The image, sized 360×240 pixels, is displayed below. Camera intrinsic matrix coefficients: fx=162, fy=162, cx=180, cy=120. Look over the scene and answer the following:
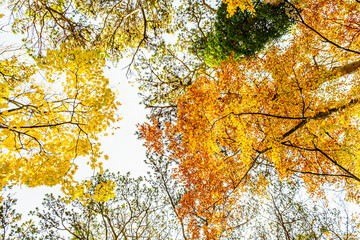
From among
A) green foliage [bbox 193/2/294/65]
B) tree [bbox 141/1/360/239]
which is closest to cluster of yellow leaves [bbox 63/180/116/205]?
tree [bbox 141/1/360/239]

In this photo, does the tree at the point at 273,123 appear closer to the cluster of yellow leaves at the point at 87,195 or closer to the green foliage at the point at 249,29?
the green foliage at the point at 249,29

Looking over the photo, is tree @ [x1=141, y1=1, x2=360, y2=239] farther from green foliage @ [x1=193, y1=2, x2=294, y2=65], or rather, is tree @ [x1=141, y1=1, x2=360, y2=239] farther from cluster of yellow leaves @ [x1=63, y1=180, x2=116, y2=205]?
cluster of yellow leaves @ [x1=63, y1=180, x2=116, y2=205]

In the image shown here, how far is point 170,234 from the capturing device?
10.9 metres

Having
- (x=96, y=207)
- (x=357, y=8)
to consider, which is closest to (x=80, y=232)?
(x=96, y=207)

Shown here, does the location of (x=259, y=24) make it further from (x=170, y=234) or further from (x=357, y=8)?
(x=170, y=234)

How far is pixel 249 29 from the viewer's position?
7.32 m

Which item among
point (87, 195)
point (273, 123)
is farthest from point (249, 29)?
point (87, 195)

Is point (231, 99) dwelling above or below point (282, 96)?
above

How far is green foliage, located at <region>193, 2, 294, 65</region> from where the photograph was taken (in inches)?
275

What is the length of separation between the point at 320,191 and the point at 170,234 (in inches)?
362

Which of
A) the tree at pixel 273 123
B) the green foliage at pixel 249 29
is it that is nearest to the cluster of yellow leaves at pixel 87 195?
the tree at pixel 273 123

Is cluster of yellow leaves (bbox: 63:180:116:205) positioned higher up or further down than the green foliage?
further down

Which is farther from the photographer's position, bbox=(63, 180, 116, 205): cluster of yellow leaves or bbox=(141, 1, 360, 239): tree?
bbox=(141, 1, 360, 239): tree

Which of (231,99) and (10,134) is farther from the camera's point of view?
(231,99)
